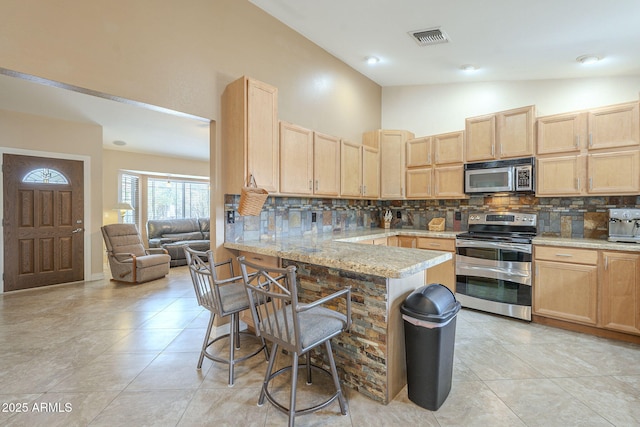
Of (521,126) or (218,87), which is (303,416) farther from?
(521,126)

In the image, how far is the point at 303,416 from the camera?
179 centimetres

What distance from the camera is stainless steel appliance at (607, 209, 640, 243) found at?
289 centimetres

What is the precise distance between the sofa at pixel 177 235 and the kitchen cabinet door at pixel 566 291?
18.0 ft

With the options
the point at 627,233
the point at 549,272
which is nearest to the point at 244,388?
the point at 549,272

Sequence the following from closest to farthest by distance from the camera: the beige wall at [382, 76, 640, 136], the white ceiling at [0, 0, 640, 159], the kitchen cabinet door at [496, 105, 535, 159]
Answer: the white ceiling at [0, 0, 640, 159]
the kitchen cabinet door at [496, 105, 535, 159]
the beige wall at [382, 76, 640, 136]

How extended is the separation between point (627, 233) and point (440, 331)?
8.81 feet

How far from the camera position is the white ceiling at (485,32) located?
108 inches

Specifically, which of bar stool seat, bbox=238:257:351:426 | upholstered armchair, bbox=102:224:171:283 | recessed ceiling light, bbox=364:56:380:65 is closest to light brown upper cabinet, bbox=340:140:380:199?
recessed ceiling light, bbox=364:56:380:65

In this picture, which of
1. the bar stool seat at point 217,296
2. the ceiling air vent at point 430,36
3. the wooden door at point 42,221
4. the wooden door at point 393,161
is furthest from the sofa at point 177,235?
the ceiling air vent at point 430,36

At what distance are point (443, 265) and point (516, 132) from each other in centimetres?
182

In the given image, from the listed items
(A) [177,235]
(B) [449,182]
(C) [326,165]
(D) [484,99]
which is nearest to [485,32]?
(D) [484,99]

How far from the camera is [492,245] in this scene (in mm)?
3381

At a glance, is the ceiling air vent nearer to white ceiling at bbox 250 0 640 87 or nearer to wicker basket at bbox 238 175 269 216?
white ceiling at bbox 250 0 640 87

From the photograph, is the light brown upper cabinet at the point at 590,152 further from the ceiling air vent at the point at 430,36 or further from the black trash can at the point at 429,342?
the black trash can at the point at 429,342
